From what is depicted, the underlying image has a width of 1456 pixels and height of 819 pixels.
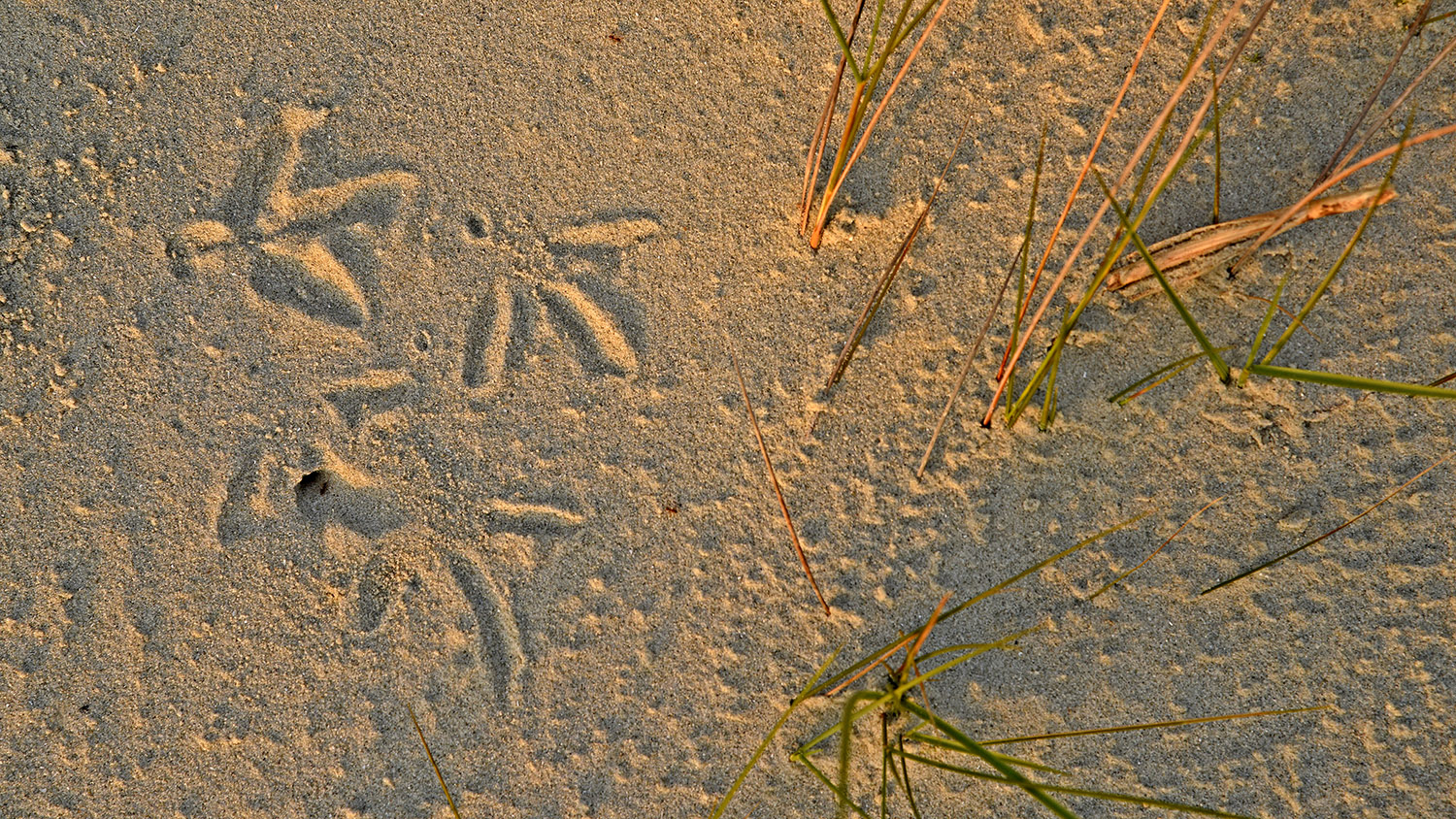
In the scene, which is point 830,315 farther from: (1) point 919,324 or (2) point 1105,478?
(2) point 1105,478

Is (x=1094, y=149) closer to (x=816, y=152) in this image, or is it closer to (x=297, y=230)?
(x=816, y=152)

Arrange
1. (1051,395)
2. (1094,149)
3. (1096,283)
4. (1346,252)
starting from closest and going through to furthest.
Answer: (1346,252), (1096,283), (1094,149), (1051,395)

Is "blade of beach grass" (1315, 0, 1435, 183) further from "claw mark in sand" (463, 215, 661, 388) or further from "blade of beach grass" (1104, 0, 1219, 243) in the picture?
"claw mark in sand" (463, 215, 661, 388)

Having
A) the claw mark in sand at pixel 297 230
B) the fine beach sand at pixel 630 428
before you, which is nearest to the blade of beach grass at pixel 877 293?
the fine beach sand at pixel 630 428

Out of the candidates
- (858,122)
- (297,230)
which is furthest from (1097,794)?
(297,230)

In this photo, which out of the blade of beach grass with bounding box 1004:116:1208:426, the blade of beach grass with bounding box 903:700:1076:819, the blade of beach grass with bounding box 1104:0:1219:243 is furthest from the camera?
the blade of beach grass with bounding box 1004:116:1208:426

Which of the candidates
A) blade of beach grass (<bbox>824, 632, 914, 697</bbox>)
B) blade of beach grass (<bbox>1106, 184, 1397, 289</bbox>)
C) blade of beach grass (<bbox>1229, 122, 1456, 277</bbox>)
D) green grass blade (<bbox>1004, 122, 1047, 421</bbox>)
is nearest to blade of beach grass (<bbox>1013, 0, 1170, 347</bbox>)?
green grass blade (<bbox>1004, 122, 1047, 421</bbox>)
